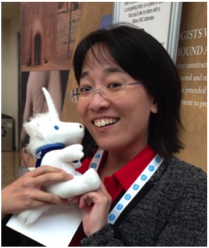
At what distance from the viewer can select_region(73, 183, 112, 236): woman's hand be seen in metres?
0.80

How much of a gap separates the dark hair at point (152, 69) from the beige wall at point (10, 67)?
20.8 feet

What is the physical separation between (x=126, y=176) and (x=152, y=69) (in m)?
0.34

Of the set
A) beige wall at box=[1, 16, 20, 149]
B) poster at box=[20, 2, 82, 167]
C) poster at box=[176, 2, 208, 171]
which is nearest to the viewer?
poster at box=[176, 2, 208, 171]

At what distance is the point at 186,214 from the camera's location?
83 cm

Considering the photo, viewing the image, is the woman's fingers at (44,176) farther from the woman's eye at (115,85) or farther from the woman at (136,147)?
the woman's eye at (115,85)

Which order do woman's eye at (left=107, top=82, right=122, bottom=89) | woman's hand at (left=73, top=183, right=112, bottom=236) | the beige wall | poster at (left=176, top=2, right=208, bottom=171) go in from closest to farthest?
woman's hand at (left=73, top=183, right=112, bottom=236), woman's eye at (left=107, top=82, right=122, bottom=89), poster at (left=176, top=2, right=208, bottom=171), the beige wall

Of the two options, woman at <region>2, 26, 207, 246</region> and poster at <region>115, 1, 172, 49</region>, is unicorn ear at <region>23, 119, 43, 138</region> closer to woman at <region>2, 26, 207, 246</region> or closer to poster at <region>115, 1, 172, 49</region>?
woman at <region>2, 26, 207, 246</region>

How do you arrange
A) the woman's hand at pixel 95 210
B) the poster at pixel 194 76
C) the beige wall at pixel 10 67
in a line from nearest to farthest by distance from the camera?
the woman's hand at pixel 95 210, the poster at pixel 194 76, the beige wall at pixel 10 67

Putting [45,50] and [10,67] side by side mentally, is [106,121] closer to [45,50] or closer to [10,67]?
[45,50]

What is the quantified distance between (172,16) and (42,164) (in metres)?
1.11

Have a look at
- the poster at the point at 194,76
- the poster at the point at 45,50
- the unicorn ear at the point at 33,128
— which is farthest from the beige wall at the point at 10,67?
the unicorn ear at the point at 33,128

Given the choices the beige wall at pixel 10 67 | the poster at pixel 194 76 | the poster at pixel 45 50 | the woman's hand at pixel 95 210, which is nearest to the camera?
the woman's hand at pixel 95 210

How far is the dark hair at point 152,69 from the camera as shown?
0.92 meters

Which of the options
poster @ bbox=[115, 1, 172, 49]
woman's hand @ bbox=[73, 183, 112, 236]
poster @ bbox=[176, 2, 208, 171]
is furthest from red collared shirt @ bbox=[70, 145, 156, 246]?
poster @ bbox=[115, 1, 172, 49]
